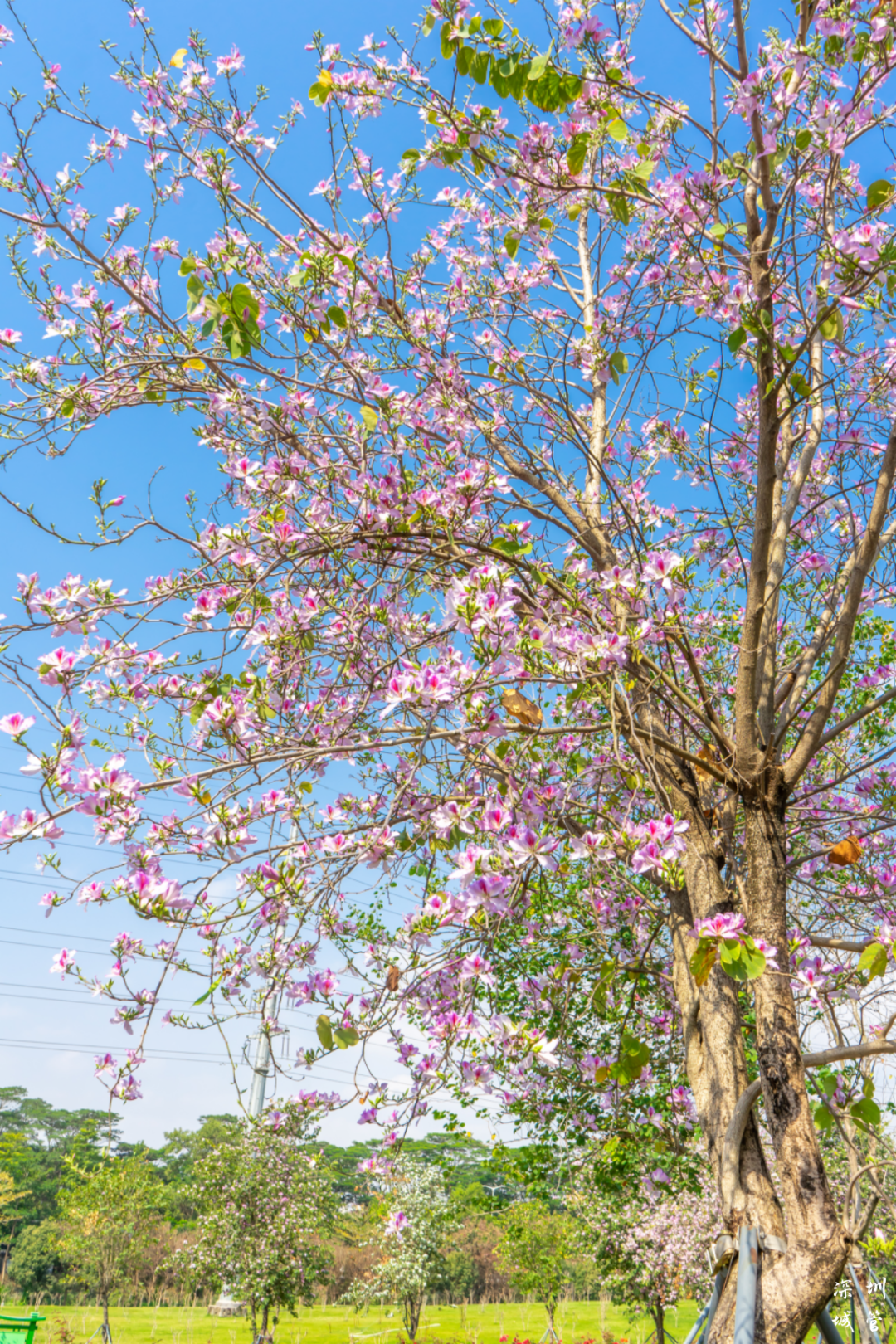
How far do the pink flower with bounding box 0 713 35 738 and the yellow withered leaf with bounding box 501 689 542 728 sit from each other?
1240 mm

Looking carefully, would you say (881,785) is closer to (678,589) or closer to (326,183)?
(678,589)

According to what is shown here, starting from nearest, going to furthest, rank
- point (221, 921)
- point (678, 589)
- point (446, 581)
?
point (221, 921)
point (678, 589)
point (446, 581)

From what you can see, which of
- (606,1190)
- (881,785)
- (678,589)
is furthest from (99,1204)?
(678,589)

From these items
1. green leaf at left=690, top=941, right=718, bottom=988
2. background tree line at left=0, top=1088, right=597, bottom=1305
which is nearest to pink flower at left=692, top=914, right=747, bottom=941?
green leaf at left=690, top=941, right=718, bottom=988

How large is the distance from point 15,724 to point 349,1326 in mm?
25332

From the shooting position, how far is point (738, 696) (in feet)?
8.75

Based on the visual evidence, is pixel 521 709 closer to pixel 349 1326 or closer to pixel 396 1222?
pixel 396 1222

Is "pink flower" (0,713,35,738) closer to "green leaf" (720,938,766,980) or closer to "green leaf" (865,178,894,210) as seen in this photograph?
"green leaf" (720,938,766,980)

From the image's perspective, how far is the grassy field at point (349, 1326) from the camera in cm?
1694

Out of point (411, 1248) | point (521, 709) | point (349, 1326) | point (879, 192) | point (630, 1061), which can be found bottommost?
point (349, 1326)

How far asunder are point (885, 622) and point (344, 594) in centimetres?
426

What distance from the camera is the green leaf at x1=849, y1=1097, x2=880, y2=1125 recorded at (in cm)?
210

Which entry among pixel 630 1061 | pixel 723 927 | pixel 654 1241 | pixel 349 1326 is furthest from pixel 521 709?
pixel 349 1326

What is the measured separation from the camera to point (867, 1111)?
2.15 m
